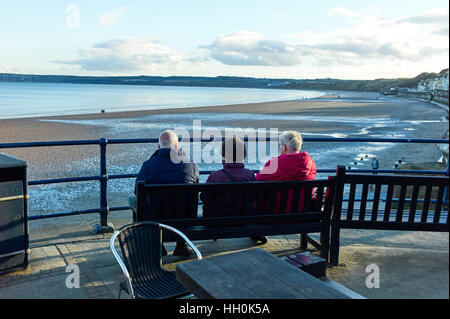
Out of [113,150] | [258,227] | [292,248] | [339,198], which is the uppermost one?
[339,198]

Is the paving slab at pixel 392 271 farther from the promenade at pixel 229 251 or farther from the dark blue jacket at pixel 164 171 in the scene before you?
the dark blue jacket at pixel 164 171

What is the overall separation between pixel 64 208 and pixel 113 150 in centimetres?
843

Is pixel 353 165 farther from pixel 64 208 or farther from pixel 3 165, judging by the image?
pixel 3 165

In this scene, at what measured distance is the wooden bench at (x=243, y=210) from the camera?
3.87 m

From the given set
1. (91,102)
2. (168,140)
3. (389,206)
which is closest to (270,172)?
(168,140)

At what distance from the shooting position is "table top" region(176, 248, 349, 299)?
7.64 feet

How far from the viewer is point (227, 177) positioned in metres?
4.25

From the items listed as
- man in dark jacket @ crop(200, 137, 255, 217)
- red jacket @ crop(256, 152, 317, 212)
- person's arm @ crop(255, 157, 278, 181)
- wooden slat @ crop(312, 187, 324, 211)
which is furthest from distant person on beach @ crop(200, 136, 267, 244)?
wooden slat @ crop(312, 187, 324, 211)

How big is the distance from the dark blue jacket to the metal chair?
0.87 metres

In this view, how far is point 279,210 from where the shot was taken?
14.0ft

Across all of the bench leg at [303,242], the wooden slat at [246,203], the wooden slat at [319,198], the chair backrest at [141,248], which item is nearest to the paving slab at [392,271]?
the bench leg at [303,242]
